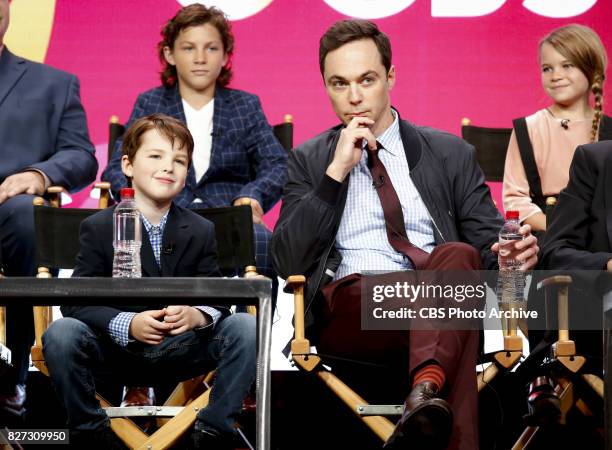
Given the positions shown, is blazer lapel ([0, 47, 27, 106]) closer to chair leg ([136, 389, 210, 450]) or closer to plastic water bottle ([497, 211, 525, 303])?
chair leg ([136, 389, 210, 450])

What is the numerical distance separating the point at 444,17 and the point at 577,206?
68.4 inches

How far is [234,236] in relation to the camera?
3551mm

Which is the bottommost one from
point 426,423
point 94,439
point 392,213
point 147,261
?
point 94,439

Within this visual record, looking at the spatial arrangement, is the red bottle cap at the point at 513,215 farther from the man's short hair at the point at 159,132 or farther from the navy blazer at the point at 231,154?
the navy blazer at the point at 231,154

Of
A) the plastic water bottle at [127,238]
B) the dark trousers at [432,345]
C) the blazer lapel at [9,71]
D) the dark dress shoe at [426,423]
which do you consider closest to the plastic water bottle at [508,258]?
the dark trousers at [432,345]

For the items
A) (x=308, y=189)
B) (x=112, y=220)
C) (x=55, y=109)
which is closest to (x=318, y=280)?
(x=308, y=189)

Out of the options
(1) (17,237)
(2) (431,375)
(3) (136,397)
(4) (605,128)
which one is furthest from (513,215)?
(1) (17,237)

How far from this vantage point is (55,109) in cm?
412

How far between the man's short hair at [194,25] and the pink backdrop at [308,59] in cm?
40

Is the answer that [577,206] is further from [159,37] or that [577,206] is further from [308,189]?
[159,37]

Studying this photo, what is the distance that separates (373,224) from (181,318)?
0.68 m

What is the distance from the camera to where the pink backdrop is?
4.73 metres

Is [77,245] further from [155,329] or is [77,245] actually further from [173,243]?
[155,329]

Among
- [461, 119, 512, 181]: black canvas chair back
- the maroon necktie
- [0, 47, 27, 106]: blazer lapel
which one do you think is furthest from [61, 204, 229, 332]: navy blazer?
[461, 119, 512, 181]: black canvas chair back
